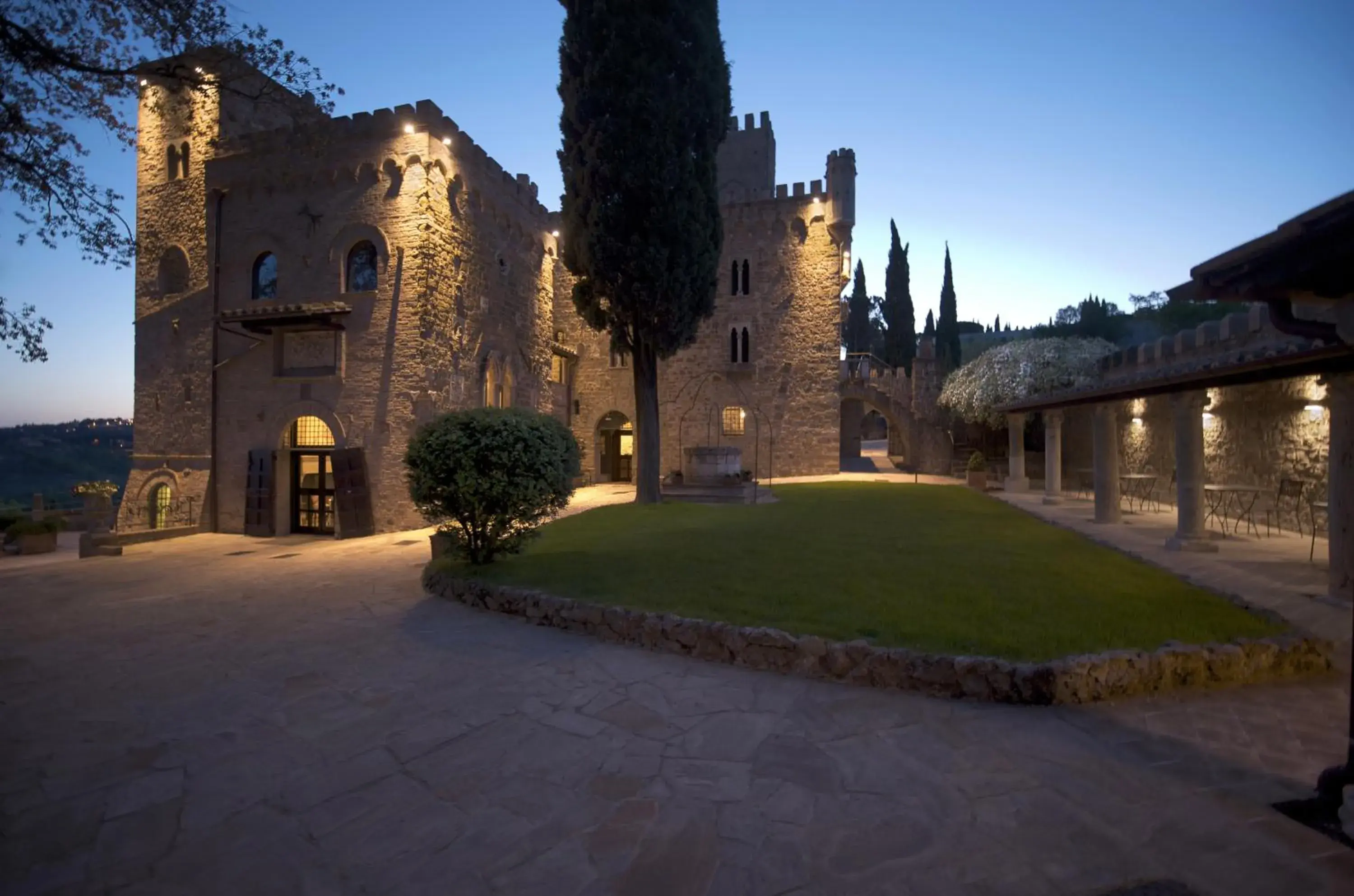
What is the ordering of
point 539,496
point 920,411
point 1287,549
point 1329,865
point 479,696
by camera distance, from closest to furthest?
1. point 1329,865
2. point 479,696
3. point 539,496
4. point 1287,549
5. point 920,411

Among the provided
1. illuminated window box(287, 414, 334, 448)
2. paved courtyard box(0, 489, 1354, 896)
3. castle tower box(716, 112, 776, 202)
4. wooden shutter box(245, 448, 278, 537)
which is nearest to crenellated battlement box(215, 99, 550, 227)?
illuminated window box(287, 414, 334, 448)

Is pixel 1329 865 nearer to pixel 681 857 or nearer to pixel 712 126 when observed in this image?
pixel 681 857

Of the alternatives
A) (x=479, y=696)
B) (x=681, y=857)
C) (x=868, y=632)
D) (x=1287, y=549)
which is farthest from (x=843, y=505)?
(x=681, y=857)

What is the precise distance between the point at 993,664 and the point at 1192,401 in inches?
320

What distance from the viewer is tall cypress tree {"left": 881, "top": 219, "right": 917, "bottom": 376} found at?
1505 inches

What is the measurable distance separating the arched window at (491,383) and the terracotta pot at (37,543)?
448 inches

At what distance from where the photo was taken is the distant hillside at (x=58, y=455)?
51.4 m

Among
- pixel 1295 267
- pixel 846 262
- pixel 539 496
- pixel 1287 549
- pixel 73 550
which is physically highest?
pixel 846 262

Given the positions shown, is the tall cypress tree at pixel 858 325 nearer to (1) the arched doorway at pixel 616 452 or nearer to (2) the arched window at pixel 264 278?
(1) the arched doorway at pixel 616 452

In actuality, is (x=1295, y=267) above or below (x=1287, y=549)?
above

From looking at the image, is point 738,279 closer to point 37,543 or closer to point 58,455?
point 37,543

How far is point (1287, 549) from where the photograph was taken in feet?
31.1

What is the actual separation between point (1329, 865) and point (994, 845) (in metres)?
1.39

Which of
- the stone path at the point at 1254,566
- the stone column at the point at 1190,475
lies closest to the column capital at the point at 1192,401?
the stone column at the point at 1190,475
